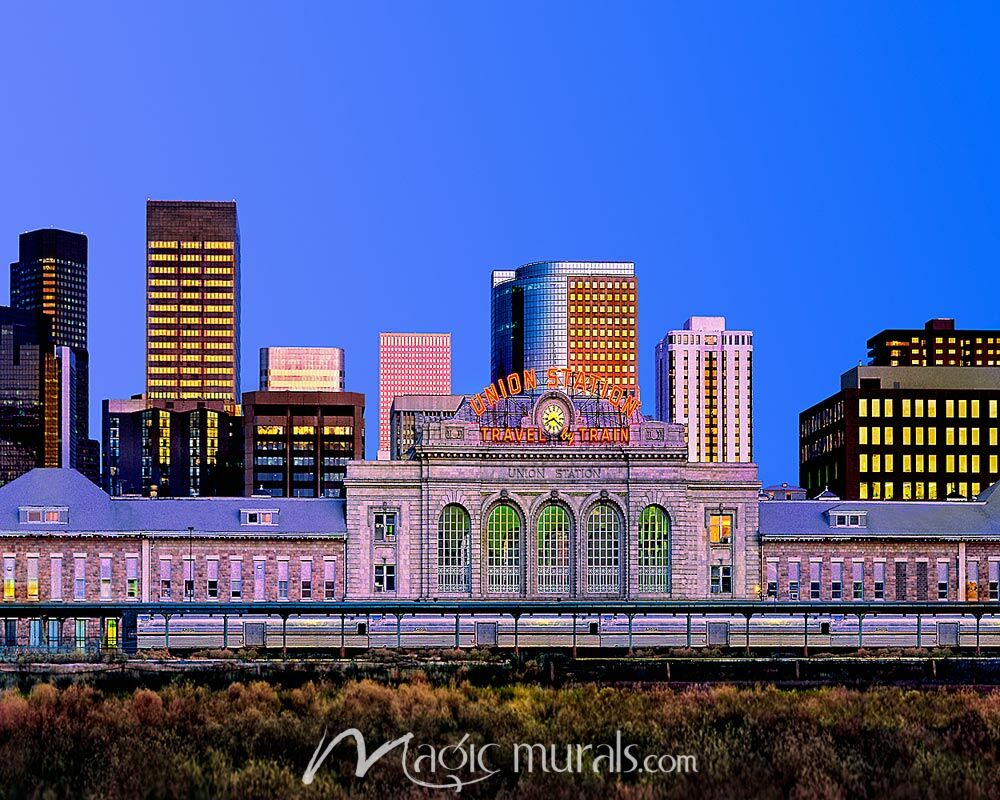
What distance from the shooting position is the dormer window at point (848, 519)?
136 meters

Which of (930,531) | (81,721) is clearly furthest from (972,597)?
(81,721)

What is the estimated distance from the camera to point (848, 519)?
136 metres

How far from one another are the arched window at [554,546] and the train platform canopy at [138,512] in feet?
53.4

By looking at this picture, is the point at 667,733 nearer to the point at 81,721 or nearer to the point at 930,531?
the point at 81,721

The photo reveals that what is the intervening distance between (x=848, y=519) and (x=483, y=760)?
319 feet

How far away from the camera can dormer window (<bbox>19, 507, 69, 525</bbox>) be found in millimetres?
128625

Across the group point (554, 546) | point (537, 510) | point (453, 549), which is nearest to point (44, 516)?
point (453, 549)

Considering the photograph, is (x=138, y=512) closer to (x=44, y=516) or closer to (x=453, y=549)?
(x=44, y=516)

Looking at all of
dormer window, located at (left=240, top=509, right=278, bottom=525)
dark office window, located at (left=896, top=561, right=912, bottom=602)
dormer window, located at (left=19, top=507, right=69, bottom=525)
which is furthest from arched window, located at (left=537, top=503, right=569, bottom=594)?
dormer window, located at (left=19, top=507, right=69, bottom=525)

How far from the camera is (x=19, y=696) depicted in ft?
185

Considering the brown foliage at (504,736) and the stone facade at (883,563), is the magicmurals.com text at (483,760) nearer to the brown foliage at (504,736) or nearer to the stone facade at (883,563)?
the brown foliage at (504,736)

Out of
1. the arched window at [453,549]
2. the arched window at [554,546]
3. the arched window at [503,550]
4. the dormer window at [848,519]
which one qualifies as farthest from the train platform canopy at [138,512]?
the dormer window at [848,519]

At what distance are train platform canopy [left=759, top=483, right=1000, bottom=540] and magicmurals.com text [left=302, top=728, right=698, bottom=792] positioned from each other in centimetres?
9051

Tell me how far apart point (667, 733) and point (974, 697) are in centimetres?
1738
